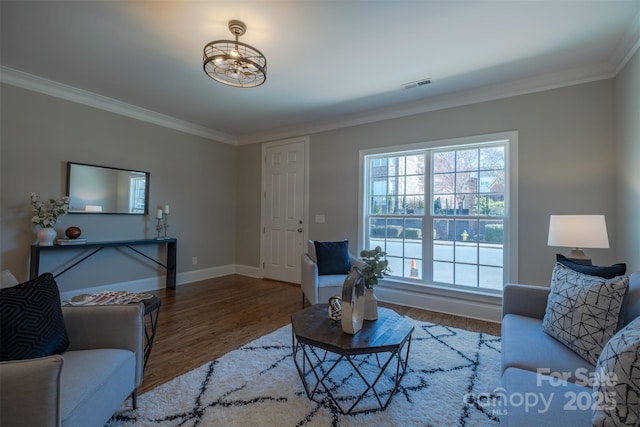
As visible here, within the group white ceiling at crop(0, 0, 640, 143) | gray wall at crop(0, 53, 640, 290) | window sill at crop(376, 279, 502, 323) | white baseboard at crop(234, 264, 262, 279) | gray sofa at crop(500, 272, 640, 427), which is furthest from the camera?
white baseboard at crop(234, 264, 262, 279)

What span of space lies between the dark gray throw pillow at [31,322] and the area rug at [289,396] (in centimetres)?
61

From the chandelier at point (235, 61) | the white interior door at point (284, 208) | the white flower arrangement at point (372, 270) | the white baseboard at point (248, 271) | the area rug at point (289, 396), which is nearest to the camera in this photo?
the area rug at point (289, 396)

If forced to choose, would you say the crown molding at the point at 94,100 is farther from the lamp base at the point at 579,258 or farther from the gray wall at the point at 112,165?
the lamp base at the point at 579,258

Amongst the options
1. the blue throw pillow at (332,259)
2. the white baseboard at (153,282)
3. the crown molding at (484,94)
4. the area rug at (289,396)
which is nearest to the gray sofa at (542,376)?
the area rug at (289,396)

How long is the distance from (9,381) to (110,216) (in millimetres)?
3390

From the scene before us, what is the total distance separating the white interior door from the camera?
4.66 m

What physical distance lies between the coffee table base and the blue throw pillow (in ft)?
4.16

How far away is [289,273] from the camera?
15.6 ft

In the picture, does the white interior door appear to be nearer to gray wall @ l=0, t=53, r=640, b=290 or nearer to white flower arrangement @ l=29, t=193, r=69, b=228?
gray wall @ l=0, t=53, r=640, b=290

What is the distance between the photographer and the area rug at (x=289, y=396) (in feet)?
5.03

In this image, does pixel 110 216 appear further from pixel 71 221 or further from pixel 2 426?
pixel 2 426

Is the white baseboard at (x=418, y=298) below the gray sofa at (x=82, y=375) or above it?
below

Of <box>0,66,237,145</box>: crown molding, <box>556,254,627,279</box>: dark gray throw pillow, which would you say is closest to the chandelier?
<box>0,66,237,145</box>: crown molding

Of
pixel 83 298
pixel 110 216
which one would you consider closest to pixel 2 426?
pixel 83 298
